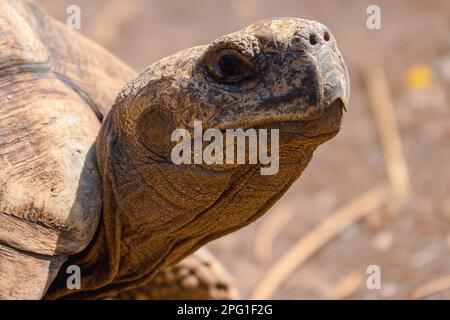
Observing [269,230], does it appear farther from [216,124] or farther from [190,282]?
[216,124]

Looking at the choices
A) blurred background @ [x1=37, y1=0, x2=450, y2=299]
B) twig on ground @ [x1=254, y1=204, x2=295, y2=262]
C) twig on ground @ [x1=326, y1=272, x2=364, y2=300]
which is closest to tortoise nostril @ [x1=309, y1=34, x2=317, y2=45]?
blurred background @ [x1=37, y1=0, x2=450, y2=299]

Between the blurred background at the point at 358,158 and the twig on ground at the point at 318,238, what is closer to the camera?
the twig on ground at the point at 318,238

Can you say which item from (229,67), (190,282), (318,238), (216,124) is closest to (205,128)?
(216,124)

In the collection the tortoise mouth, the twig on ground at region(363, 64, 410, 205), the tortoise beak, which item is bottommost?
the tortoise mouth

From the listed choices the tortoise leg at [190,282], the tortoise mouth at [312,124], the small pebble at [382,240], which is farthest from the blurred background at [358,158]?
the tortoise mouth at [312,124]

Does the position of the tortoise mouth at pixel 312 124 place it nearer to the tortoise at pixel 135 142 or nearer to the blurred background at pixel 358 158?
the tortoise at pixel 135 142

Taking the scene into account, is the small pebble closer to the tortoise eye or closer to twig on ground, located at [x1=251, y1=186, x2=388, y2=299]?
twig on ground, located at [x1=251, y1=186, x2=388, y2=299]
